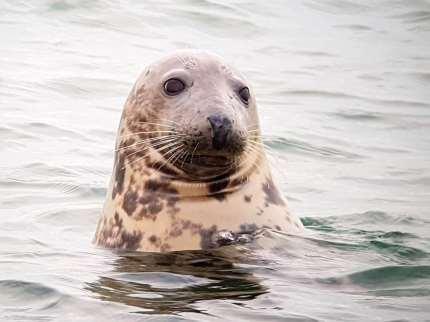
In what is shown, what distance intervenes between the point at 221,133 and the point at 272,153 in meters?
3.45

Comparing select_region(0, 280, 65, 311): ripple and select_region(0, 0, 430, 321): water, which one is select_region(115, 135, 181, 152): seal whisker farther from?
select_region(0, 280, 65, 311): ripple

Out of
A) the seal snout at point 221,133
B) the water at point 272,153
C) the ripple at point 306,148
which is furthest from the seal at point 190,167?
the ripple at point 306,148

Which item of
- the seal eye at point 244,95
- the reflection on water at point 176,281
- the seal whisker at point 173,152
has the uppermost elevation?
the seal eye at point 244,95

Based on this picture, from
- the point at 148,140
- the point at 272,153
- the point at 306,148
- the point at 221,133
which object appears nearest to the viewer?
the point at 221,133

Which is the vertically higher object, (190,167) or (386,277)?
(190,167)

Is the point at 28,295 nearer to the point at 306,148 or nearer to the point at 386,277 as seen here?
the point at 386,277

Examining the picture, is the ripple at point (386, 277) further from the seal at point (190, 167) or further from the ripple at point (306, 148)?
the ripple at point (306, 148)

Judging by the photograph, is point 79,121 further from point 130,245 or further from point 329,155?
point 130,245

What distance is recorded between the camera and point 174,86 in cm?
709

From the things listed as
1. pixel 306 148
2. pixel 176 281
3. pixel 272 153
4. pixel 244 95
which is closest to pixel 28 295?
pixel 176 281

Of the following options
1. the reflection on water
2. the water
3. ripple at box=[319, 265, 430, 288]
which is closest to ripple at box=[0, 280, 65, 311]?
the water

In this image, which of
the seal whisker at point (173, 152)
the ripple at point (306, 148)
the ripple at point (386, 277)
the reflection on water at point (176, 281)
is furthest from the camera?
the ripple at point (306, 148)

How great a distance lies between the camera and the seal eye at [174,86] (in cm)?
708

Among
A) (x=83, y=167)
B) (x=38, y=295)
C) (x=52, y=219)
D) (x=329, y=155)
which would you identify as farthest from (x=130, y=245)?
(x=329, y=155)
